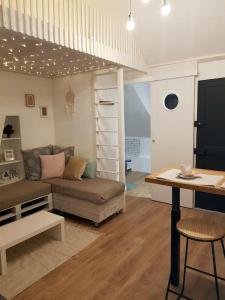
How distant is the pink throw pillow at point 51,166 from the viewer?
391cm

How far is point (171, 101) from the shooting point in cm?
383

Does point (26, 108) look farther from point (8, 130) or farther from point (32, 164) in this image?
point (32, 164)

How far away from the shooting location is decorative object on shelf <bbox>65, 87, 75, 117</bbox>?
170 inches

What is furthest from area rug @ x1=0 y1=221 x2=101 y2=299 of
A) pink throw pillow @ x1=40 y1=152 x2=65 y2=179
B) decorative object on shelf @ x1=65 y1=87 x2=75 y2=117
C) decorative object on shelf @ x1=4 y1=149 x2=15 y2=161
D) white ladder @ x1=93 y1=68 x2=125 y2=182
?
decorative object on shelf @ x1=65 y1=87 x2=75 y2=117

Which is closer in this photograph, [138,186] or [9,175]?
[9,175]

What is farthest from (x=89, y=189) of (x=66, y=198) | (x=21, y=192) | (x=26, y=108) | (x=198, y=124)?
(x=26, y=108)

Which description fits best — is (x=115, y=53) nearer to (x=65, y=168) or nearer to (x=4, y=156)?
(x=65, y=168)

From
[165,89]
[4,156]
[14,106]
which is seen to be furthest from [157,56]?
[4,156]

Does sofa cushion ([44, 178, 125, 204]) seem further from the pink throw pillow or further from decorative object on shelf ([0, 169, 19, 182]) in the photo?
decorative object on shelf ([0, 169, 19, 182])

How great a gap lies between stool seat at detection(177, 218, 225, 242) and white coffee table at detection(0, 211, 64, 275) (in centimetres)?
156

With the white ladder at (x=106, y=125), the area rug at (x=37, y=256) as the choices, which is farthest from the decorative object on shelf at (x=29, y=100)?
the area rug at (x=37, y=256)

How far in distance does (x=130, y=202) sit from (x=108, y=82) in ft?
7.08

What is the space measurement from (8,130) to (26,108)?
0.51 metres

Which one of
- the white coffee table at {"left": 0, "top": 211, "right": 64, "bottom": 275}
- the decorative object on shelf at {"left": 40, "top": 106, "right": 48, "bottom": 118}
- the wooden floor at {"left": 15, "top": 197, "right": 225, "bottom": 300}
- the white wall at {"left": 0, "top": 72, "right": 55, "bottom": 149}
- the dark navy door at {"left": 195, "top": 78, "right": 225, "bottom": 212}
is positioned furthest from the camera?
the decorative object on shelf at {"left": 40, "top": 106, "right": 48, "bottom": 118}
